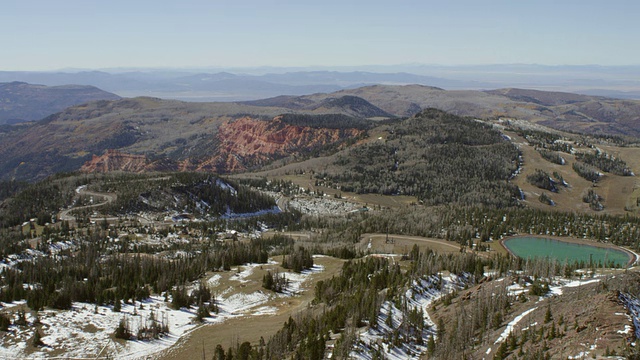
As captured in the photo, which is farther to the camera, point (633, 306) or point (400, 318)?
point (400, 318)

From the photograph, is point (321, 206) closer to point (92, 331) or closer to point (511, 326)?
point (92, 331)

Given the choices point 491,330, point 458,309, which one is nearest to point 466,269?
point 458,309

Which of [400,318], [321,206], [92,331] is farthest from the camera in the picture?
[321,206]

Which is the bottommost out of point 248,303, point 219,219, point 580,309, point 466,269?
point 219,219

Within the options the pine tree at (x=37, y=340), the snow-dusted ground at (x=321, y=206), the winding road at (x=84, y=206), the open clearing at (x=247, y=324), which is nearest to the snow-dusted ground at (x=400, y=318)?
the open clearing at (x=247, y=324)

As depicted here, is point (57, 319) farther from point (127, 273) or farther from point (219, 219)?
point (219, 219)

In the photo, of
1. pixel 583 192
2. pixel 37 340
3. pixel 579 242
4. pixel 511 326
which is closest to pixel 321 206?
pixel 579 242

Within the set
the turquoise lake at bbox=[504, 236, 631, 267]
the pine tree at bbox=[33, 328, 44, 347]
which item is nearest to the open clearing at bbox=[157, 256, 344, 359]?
the pine tree at bbox=[33, 328, 44, 347]
